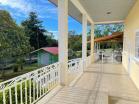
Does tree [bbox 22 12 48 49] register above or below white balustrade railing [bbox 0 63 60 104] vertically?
above

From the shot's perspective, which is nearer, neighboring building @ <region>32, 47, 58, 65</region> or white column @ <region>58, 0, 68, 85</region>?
white column @ <region>58, 0, 68, 85</region>

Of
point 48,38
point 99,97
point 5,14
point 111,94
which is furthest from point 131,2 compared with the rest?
point 48,38

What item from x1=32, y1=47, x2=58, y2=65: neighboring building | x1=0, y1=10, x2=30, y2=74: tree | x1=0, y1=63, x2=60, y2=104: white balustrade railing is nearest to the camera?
x1=0, y1=63, x2=60, y2=104: white balustrade railing

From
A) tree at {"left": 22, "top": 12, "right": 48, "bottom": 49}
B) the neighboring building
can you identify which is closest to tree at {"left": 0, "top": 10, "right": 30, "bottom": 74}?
tree at {"left": 22, "top": 12, "right": 48, "bottom": 49}

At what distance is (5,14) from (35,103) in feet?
20.6

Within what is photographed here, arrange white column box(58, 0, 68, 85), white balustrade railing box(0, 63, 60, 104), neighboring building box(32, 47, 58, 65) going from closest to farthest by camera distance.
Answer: white balustrade railing box(0, 63, 60, 104) → white column box(58, 0, 68, 85) → neighboring building box(32, 47, 58, 65)

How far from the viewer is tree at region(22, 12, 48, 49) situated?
11.0m

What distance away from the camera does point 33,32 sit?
37.9 ft

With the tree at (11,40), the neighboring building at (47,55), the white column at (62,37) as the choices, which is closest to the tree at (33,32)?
the neighboring building at (47,55)

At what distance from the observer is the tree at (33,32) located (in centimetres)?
1103

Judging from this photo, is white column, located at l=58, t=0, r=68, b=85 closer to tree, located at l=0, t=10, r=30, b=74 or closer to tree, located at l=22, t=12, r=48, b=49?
tree, located at l=0, t=10, r=30, b=74

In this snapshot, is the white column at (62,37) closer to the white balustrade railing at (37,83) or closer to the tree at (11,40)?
the white balustrade railing at (37,83)

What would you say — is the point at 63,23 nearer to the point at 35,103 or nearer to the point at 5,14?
the point at 35,103

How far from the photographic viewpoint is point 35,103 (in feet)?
10.2
